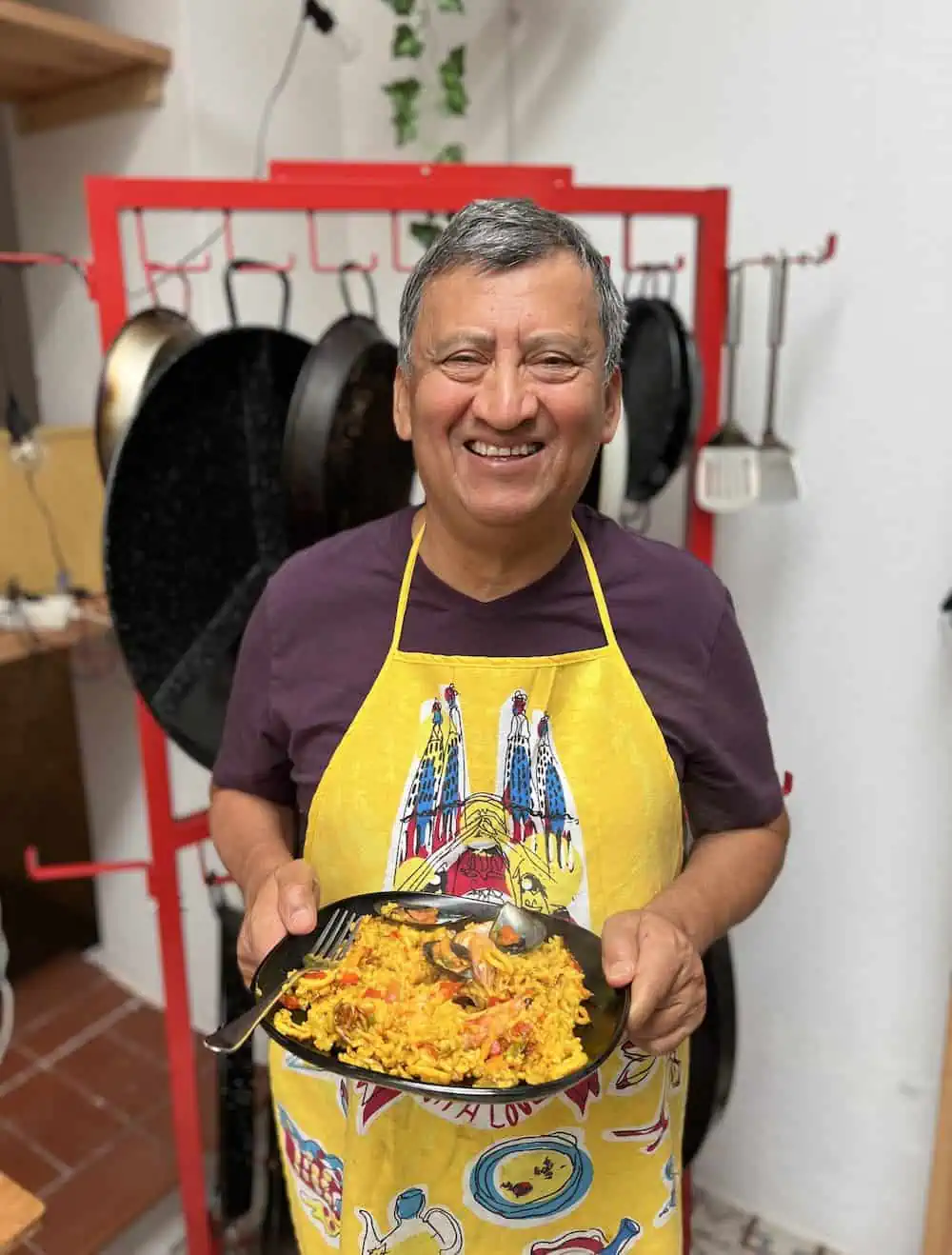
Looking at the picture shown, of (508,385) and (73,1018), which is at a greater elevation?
(508,385)

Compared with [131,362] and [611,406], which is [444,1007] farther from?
[131,362]

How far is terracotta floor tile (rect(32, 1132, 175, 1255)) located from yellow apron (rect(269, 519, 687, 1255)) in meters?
1.00

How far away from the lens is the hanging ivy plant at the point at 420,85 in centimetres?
146

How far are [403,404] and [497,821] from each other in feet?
1.29

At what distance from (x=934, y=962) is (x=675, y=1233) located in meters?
0.70

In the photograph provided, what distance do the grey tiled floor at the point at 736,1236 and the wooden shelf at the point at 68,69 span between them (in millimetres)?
2150

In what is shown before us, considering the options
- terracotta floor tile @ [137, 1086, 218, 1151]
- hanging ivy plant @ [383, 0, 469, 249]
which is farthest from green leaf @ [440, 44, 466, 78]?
terracotta floor tile @ [137, 1086, 218, 1151]

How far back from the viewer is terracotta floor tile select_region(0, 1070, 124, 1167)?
1.85m

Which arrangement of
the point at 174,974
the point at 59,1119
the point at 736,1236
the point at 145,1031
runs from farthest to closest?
the point at 145,1031 → the point at 59,1119 → the point at 736,1236 → the point at 174,974

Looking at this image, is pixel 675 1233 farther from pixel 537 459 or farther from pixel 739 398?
pixel 739 398

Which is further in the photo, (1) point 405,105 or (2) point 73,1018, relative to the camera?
(2) point 73,1018

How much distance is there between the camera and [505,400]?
77cm

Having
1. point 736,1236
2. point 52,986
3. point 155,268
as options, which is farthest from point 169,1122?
point 155,268

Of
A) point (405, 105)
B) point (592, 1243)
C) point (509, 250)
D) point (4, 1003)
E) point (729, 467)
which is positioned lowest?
point (592, 1243)
